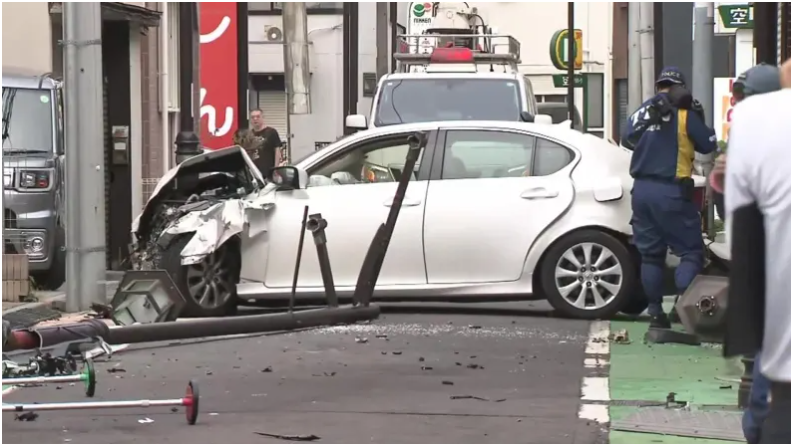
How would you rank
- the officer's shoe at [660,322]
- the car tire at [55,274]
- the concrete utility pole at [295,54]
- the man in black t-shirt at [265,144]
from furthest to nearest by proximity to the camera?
the concrete utility pole at [295,54] < the man in black t-shirt at [265,144] < the car tire at [55,274] < the officer's shoe at [660,322]

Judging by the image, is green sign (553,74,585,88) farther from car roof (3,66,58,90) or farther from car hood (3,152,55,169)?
car hood (3,152,55,169)

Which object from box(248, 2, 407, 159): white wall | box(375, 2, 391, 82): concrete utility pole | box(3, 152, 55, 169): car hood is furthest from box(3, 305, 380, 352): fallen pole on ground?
box(248, 2, 407, 159): white wall

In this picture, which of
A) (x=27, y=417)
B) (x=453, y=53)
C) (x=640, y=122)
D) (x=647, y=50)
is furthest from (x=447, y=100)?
(x=27, y=417)

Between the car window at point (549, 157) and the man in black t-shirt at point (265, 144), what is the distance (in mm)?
7286

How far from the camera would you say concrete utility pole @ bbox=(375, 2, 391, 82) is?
928 inches

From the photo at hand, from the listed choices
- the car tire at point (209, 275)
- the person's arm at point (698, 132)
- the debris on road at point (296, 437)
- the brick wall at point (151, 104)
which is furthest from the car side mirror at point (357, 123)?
the debris on road at point (296, 437)

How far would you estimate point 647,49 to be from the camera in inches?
650

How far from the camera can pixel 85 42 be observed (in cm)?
1106

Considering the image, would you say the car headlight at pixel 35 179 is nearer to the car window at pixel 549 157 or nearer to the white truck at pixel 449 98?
the white truck at pixel 449 98

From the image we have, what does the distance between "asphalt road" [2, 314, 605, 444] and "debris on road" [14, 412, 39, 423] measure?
44mm

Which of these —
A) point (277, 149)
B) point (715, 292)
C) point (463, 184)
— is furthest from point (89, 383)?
point (277, 149)

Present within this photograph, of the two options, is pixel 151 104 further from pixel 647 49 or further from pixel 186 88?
pixel 647 49

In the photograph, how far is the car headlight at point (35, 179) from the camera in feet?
40.8

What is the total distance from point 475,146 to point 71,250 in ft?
10.7
